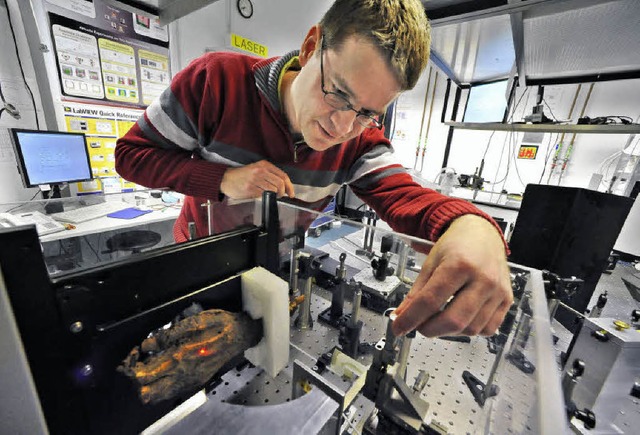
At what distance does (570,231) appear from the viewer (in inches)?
53.1

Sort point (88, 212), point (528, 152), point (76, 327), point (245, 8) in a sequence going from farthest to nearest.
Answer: point (528, 152) < point (245, 8) < point (88, 212) < point (76, 327)

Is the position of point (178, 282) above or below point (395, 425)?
above

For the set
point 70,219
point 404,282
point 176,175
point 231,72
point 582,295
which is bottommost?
point 582,295

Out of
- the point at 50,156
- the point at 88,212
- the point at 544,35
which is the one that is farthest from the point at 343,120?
the point at 50,156

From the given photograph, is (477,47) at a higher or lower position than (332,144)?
higher

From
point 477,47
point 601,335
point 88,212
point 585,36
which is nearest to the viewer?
point 601,335

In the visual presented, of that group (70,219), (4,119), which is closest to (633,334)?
(70,219)

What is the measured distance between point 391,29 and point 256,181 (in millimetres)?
369

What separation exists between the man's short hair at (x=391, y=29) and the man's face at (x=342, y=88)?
0.02 meters

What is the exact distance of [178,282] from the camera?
368 mm

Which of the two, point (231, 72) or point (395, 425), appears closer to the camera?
point (395, 425)

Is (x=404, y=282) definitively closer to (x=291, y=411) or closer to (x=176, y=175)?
(x=291, y=411)

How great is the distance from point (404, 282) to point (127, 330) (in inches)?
26.2

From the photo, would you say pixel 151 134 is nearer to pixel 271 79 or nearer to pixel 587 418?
pixel 271 79
